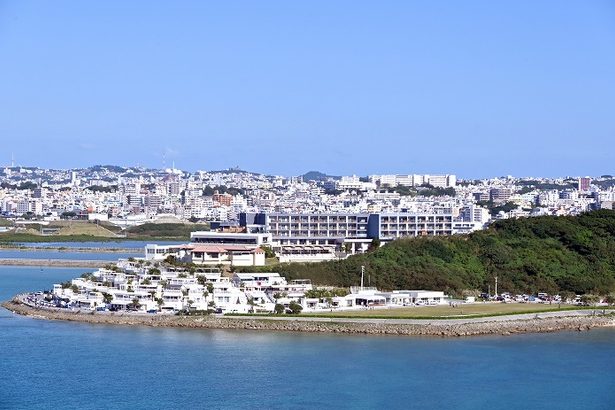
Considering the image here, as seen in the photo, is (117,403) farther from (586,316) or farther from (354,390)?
(586,316)

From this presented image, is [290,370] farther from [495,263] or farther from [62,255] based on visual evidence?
[62,255]

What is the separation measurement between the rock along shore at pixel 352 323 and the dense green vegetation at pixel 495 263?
2.31 metres

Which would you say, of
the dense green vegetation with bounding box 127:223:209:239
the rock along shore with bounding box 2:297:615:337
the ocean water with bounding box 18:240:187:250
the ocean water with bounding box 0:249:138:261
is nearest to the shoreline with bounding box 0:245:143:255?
the ocean water with bounding box 0:249:138:261

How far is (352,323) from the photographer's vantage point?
44.8 ft

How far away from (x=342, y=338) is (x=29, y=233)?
82.1 feet

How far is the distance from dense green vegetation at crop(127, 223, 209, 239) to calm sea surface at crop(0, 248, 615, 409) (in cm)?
2249

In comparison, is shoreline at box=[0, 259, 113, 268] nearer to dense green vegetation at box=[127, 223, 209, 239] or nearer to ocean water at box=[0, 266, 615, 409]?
ocean water at box=[0, 266, 615, 409]

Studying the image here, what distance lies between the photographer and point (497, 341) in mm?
13156

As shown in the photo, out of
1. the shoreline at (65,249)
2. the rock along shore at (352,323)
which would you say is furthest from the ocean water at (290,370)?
the shoreline at (65,249)

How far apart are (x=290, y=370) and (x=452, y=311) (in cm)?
418

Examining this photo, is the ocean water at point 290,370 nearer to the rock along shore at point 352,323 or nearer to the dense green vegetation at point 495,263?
the rock along shore at point 352,323

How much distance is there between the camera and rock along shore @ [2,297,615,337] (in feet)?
A: 44.3

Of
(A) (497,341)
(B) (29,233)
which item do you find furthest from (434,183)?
(A) (497,341)

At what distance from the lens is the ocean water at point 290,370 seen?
32.7 feet
